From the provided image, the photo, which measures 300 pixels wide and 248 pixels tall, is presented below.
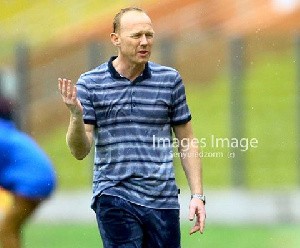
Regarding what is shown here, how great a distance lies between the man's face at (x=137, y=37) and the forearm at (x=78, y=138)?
554 mm

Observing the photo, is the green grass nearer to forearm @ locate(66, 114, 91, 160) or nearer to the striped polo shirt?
the striped polo shirt

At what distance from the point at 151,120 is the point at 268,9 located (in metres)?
13.3

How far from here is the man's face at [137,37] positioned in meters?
6.71

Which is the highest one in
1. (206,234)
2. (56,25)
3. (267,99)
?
(56,25)

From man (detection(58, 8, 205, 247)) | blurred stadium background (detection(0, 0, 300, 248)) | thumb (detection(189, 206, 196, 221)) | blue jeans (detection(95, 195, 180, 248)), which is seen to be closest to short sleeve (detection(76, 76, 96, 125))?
man (detection(58, 8, 205, 247))

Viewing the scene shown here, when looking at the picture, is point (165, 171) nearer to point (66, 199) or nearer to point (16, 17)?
point (66, 199)

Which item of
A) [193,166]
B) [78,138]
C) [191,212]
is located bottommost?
[191,212]

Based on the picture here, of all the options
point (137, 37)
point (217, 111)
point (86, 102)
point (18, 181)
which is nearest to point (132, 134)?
point (86, 102)

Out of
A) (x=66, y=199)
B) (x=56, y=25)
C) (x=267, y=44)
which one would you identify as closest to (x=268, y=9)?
(x=267, y=44)

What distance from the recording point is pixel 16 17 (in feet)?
66.5

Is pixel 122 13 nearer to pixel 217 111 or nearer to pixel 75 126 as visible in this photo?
pixel 75 126

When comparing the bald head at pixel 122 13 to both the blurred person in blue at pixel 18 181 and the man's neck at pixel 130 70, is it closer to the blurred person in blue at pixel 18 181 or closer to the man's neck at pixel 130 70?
the man's neck at pixel 130 70

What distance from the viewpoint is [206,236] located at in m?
12.9

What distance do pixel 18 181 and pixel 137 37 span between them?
2589 millimetres
